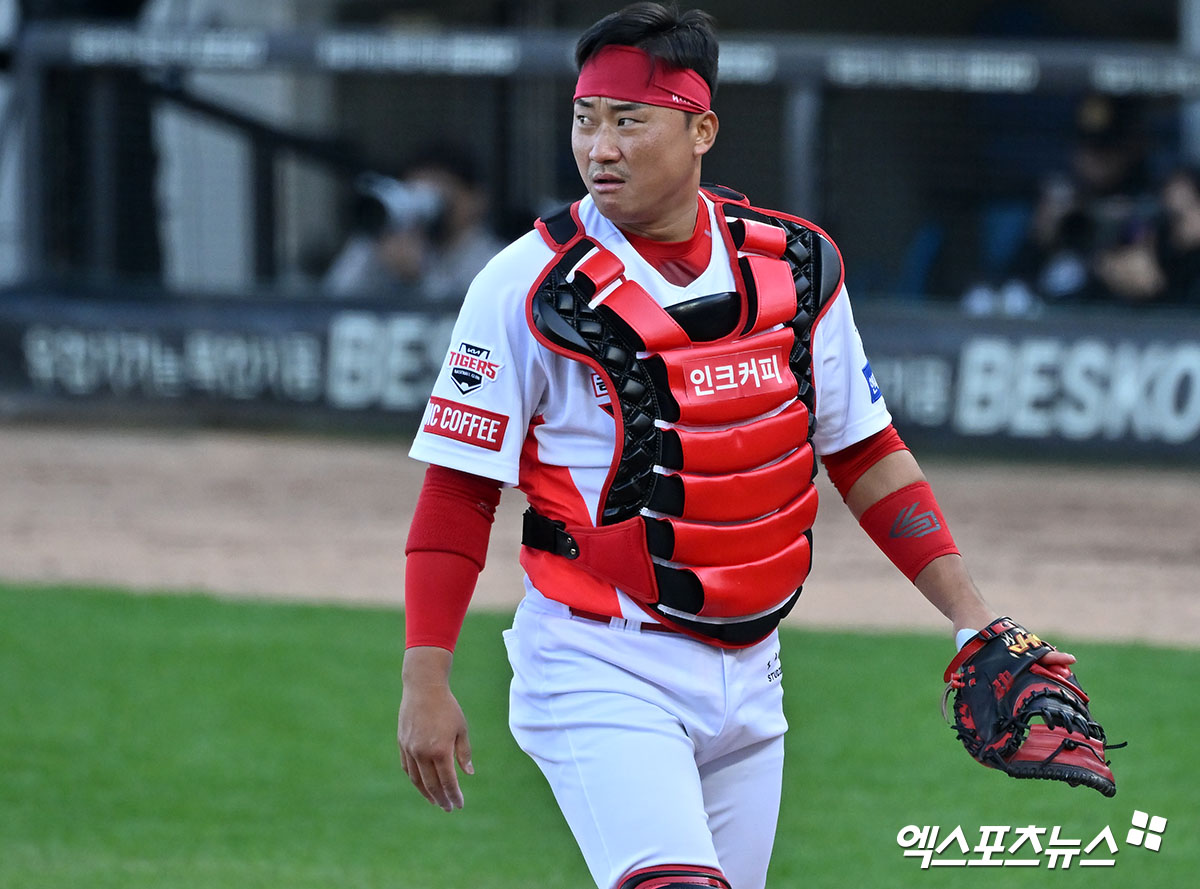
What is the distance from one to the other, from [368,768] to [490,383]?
3.23m

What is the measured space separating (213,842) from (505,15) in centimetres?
1193

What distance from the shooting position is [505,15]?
15.7 metres

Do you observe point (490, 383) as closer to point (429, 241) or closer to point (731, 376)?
point (731, 376)

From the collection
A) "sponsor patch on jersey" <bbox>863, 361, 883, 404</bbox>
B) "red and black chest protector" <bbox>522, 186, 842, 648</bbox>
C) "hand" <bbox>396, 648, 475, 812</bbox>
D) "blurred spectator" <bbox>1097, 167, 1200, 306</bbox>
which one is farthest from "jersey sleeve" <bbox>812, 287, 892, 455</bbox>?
"blurred spectator" <bbox>1097, 167, 1200, 306</bbox>

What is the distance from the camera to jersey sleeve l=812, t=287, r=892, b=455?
2.91 metres

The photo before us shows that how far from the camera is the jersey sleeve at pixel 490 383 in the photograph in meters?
2.67

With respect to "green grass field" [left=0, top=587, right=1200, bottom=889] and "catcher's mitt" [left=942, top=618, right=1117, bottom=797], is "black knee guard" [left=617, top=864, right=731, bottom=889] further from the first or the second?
"green grass field" [left=0, top=587, right=1200, bottom=889]

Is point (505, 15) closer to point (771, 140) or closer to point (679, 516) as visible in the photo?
point (771, 140)

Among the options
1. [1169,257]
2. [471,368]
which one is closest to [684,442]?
[471,368]

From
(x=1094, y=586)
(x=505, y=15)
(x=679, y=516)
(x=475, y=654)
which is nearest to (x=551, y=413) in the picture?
(x=679, y=516)

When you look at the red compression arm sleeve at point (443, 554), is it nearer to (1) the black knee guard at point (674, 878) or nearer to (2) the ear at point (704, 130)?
(1) the black knee guard at point (674, 878)

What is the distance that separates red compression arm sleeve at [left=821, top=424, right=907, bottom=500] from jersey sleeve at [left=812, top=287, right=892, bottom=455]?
28 millimetres

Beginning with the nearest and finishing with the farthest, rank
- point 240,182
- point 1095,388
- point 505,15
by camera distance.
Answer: point 1095,388 → point 240,182 → point 505,15

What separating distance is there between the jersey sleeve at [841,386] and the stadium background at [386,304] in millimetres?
4896
